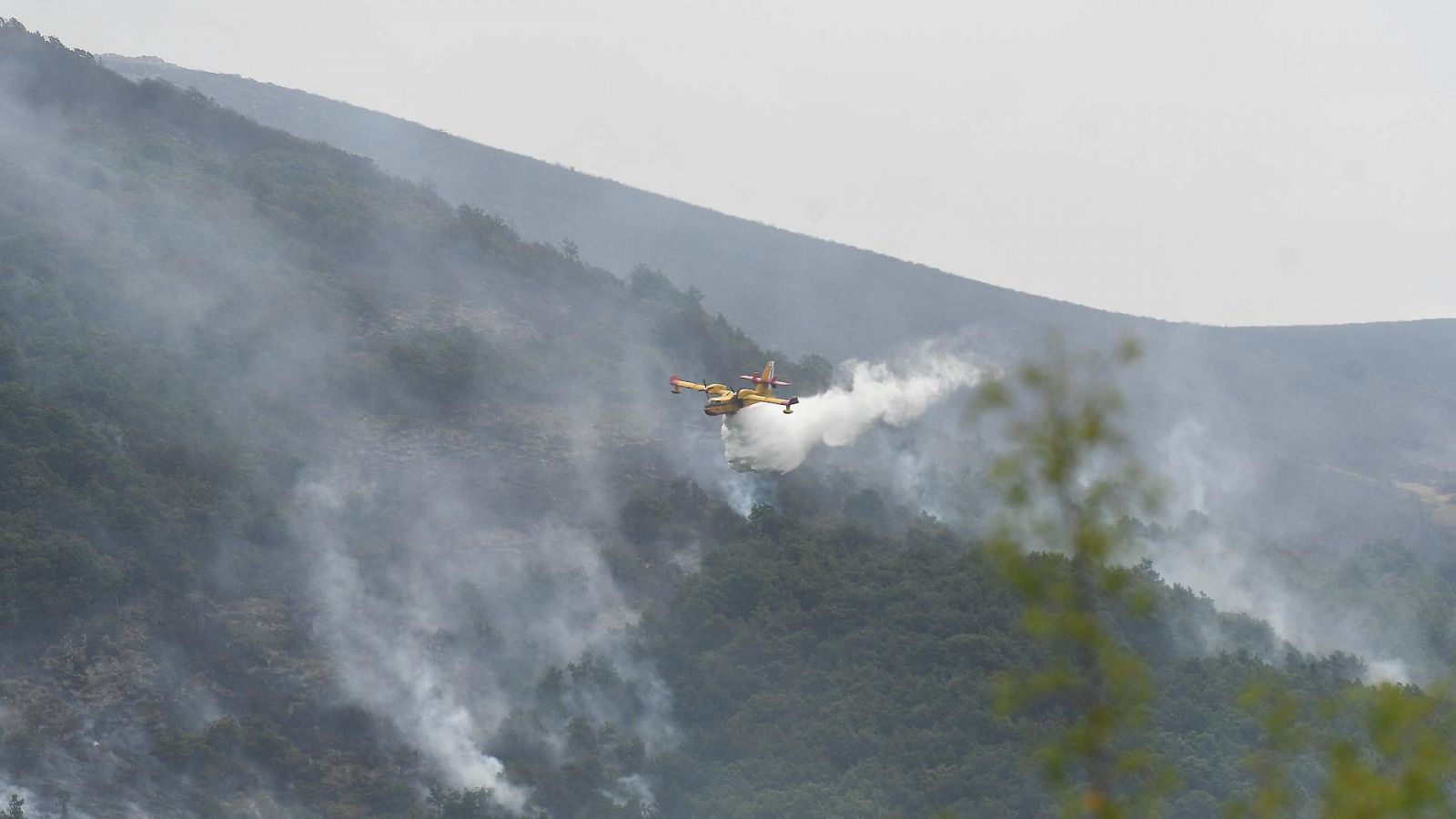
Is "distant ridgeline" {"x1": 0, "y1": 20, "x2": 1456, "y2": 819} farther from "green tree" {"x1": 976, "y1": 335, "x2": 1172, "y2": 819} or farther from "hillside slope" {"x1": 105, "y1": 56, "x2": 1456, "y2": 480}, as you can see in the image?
"hillside slope" {"x1": 105, "y1": 56, "x2": 1456, "y2": 480}

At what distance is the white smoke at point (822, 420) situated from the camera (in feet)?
272

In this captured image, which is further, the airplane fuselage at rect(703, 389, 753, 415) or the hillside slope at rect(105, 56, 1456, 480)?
the hillside slope at rect(105, 56, 1456, 480)

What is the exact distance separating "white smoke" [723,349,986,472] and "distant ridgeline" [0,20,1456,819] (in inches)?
94.8

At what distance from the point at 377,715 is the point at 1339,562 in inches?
2659

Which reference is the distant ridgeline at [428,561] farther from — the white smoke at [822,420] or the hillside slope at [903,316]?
the hillside slope at [903,316]

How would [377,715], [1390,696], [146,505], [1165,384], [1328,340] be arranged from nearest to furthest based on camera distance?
1. [1390,696]
2. [377,715]
3. [146,505]
4. [1165,384]
5. [1328,340]

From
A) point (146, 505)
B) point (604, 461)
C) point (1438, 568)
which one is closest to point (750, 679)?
point (604, 461)

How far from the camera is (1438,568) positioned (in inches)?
4080

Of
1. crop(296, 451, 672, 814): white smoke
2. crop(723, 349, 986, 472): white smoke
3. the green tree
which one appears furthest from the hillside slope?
the green tree

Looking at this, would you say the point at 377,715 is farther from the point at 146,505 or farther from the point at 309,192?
the point at 309,192

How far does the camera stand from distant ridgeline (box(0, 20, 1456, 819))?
194 feet

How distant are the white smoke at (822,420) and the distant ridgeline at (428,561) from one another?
7.90ft

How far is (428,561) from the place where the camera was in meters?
74.1

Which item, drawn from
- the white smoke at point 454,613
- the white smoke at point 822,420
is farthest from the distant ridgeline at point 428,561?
the white smoke at point 822,420
